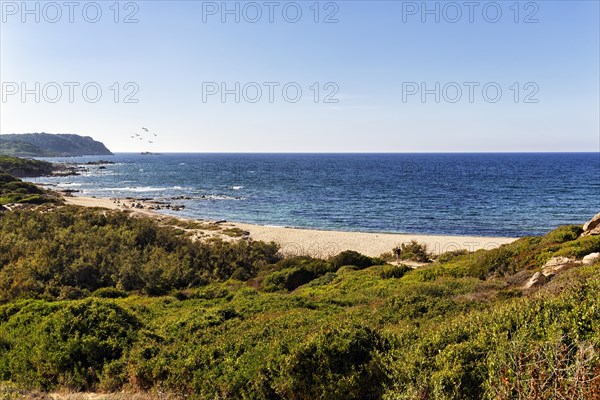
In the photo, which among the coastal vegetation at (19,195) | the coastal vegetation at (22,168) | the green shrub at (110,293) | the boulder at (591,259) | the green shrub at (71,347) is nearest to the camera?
the green shrub at (71,347)

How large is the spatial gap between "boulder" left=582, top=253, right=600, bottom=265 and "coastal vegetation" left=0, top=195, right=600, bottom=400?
49.4 inches

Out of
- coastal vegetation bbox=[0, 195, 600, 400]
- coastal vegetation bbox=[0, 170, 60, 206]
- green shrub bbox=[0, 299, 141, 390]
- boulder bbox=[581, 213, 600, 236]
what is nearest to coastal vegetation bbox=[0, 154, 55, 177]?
Result: coastal vegetation bbox=[0, 170, 60, 206]

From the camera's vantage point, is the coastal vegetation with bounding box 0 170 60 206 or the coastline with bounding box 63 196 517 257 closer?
the coastline with bounding box 63 196 517 257

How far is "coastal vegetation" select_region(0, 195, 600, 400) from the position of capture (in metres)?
5.36

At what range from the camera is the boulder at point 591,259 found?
13.9m

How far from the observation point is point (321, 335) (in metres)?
7.00

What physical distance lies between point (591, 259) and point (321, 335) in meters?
12.3

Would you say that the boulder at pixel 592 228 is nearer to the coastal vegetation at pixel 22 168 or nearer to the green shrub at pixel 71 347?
the green shrub at pixel 71 347

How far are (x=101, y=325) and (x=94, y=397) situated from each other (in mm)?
2747

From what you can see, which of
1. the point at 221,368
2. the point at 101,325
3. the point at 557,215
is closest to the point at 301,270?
the point at 101,325

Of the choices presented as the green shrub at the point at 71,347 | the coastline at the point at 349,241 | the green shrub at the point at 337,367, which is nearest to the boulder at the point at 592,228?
the coastline at the point at 349,241

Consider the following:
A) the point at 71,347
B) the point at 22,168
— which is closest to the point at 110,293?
the point at 71,347

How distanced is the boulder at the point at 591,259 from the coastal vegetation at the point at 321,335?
1.25 meters

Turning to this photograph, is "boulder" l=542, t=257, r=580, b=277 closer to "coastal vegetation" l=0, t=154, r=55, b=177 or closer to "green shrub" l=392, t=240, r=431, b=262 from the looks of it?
"green shrub" l=392, t=240, r=431, b=262
